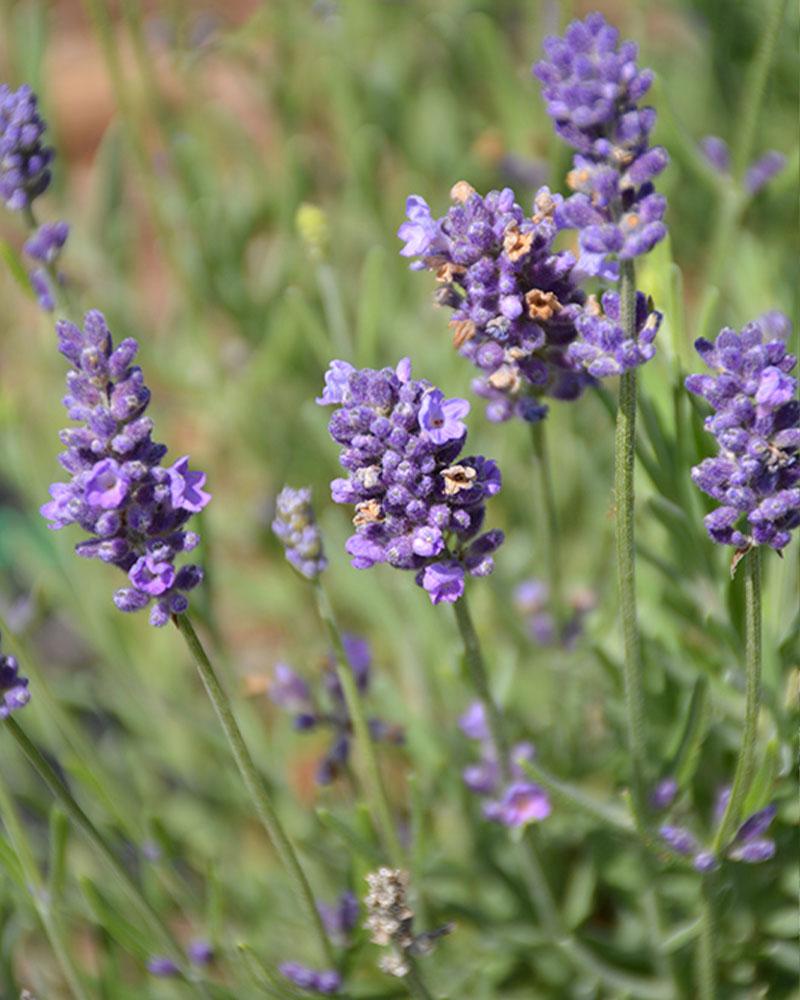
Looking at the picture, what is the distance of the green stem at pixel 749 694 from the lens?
1089 mm

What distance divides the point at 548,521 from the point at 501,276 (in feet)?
1.55

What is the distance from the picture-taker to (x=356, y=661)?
1.61 meters

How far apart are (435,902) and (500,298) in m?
0.97

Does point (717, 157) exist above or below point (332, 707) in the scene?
above

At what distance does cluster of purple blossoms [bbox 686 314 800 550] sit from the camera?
3.37ft

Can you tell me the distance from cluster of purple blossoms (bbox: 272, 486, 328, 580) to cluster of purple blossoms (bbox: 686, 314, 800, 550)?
1.41ft

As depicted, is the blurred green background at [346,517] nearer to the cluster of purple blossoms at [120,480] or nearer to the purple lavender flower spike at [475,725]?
the purple lavender flower spike at [475,725]

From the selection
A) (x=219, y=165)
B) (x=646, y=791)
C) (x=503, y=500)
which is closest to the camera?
(x=646, y=791)

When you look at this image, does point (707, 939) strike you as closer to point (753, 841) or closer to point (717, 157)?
point (753, 841)

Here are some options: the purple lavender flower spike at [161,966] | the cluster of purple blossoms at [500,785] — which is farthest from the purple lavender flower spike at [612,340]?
the purple lavender flower spike at [161,966]

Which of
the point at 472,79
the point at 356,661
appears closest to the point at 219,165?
the point at 472,79

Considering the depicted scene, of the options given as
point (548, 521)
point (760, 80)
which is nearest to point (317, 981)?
point (548, 521)

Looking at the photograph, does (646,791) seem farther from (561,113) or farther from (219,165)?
(219,165)

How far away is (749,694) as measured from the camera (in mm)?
1141
